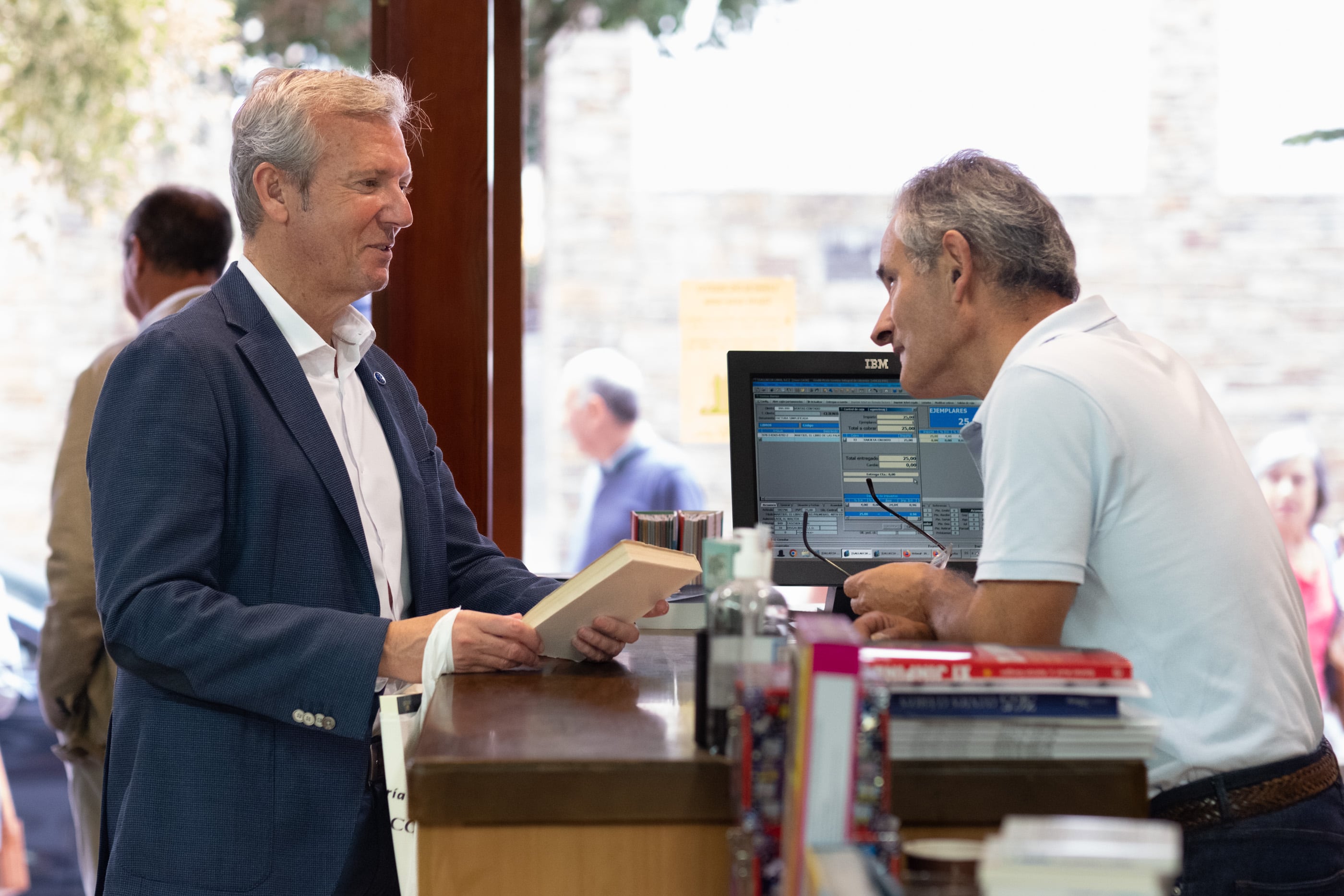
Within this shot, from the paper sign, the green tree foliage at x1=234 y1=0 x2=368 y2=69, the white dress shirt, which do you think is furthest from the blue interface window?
the green tree foliage at x1=234 y1=0 x2=368 y2=69

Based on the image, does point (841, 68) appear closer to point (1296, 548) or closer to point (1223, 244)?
point (1223, 244)

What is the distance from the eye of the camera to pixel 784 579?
6.76 ft

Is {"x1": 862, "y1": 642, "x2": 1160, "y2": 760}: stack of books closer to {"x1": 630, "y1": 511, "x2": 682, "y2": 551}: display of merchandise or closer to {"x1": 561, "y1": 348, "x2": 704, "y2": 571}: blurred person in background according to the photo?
{"x1": 630, "y1": 511, "x2": 682, "y2": 551}: display of merchandise

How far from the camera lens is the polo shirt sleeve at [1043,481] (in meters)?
1.27

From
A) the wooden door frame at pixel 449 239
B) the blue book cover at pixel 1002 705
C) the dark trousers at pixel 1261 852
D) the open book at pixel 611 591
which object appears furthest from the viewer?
the wooden door frame at pixel 449 239

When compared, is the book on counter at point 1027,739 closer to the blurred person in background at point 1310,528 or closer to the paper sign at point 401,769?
the paper sign at point 401,769

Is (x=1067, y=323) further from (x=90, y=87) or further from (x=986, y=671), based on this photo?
(x=90, y=87)

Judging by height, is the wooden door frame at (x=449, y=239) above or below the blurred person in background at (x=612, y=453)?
above

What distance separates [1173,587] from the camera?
1305mm

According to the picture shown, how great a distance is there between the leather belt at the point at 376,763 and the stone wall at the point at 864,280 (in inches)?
56.5

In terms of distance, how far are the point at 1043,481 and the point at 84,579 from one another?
2.11 m

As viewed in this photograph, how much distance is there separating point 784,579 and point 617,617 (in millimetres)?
592

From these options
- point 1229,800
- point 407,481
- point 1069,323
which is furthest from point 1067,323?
point 407,481

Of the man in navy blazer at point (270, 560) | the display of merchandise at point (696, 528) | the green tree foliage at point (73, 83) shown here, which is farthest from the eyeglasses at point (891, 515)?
the green tree foliage at point (73, 83)
